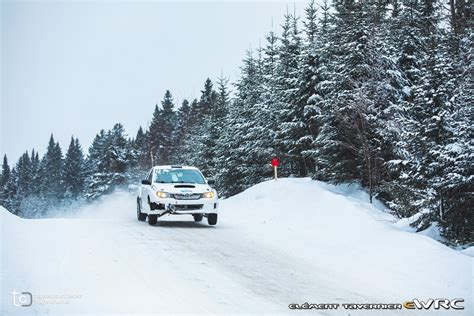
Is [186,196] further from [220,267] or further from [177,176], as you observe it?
[220,267]

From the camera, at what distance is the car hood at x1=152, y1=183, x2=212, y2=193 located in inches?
576

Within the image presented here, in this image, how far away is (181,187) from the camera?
48.7ft

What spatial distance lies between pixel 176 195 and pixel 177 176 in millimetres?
1669

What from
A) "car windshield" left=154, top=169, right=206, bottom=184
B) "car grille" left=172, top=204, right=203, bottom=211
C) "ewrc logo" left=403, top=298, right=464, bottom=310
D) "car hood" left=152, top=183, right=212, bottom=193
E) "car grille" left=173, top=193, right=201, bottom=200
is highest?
"car windshield" left=154, top=169, right=206, bottom=184

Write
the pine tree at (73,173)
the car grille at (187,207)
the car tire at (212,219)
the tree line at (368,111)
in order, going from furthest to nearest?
the pine tree at (73,173)
the car tire at (212,219)
the car grille at (187,207)
the tree line at (368,111)

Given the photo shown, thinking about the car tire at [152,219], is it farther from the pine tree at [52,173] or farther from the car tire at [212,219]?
the pine tree at [52,173]

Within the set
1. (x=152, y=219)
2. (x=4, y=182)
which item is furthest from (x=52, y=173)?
(x=152, y=219)

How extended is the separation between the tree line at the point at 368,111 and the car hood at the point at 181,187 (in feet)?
17.7

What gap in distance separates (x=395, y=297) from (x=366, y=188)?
14002mm

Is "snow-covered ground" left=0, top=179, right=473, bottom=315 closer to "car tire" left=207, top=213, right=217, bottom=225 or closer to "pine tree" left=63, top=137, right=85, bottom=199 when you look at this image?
"car tire" left=207, top=213, right=217, bottom=225

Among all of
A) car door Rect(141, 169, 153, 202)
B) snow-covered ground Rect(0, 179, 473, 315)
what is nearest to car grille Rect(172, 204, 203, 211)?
snow-covered ground Rect(0, 179, 473, 315)

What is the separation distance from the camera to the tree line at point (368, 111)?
12.1m

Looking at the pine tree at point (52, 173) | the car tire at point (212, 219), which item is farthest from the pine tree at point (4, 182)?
the car tire at point (212, 219)

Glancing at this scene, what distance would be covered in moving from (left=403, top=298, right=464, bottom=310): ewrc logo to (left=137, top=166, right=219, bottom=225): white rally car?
8.18 meters
